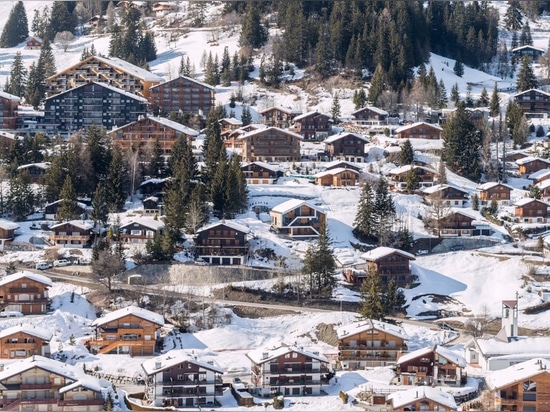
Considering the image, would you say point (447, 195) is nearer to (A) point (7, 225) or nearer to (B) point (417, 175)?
(B) point (417, 175)

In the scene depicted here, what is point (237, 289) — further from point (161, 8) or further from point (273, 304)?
point (161, 8)

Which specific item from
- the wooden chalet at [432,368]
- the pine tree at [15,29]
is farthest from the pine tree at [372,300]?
the pine tree at [15,29]

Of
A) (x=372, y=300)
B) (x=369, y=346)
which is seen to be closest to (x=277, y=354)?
(x=369, y=346)

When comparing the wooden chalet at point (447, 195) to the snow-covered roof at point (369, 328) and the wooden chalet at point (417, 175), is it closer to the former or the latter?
the wooden chalet at point (417, 175)

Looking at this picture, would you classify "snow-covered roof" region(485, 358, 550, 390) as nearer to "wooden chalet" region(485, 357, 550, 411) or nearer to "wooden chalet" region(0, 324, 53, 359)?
"wooden chalet" region(485, 357, 550, 411)

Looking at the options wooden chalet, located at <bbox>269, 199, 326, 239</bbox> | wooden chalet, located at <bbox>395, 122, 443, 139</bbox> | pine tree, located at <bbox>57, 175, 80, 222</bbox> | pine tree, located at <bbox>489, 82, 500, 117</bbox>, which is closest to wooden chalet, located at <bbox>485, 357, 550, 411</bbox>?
wooden chalet, located at <bbox>269, 199, 326, 239</bbox>

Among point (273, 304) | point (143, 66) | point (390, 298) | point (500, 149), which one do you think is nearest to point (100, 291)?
point (273, 304)

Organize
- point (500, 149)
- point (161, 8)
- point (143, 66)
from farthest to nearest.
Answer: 1. point (161, 8)
2. point (143, 66)
3. point (500, 149)
